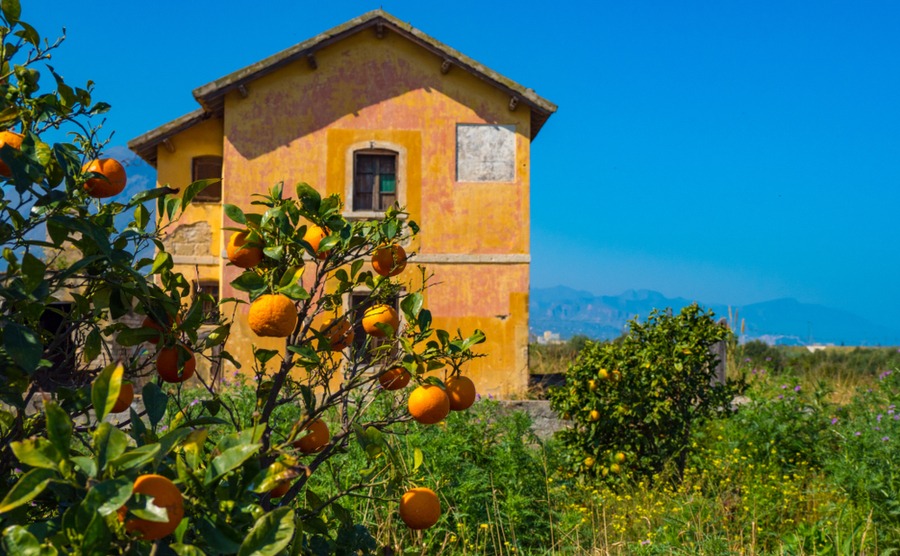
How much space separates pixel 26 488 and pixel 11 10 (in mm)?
1774

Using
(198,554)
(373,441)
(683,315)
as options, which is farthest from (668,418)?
(198,554)

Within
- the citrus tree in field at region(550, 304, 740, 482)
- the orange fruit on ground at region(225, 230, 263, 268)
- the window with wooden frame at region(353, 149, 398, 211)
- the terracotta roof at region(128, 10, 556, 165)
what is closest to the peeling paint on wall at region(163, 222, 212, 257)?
the terracotta roof at region(128, 10, 556, 165)

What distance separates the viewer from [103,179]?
2.34 metres

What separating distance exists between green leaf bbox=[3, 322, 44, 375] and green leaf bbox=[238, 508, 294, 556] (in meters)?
0.66

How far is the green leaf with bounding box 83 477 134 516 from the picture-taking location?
4.48ft

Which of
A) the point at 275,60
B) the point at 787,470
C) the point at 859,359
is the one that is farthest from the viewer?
the point at 859,359

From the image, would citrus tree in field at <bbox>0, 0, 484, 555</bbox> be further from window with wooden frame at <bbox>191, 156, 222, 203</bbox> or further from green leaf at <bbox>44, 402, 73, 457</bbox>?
window with wooden frame at <bbox>191, 156, 222, 203</bbox>

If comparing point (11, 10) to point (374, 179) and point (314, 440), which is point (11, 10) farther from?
point (374, 179)

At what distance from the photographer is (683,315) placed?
7.57 m

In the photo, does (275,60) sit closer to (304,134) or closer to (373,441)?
(304,134)

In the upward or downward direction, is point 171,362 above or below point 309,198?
below

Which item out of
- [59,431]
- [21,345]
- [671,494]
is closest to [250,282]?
[21,345]

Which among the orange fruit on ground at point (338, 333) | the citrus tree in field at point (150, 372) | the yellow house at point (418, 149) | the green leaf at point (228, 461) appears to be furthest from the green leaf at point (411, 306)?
the yellow house at point (418, 149)

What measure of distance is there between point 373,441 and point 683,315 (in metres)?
5.75
